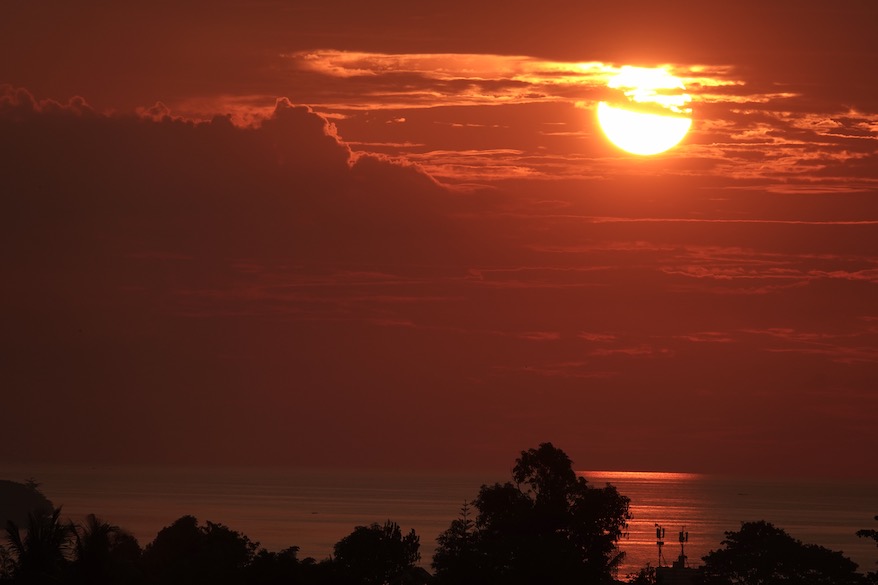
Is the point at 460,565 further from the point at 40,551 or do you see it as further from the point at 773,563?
the point at 773,563

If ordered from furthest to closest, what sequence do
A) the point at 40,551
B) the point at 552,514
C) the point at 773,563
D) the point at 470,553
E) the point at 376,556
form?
1. the point at 773,563
2. the point at 552,514
3. the point at 376,556
4. the point at 470,553
5. the point at 40,551

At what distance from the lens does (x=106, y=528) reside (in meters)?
42.4

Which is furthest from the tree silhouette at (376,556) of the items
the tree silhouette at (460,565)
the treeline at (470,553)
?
the tree silhouette at (460,565)

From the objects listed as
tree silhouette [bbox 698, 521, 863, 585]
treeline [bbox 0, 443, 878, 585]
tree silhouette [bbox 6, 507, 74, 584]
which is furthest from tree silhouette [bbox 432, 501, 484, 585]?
tree silhouette [bbox 698, 521, 863, 585]

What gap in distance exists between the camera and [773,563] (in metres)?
74.6

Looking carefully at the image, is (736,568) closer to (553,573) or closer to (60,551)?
(553,573)

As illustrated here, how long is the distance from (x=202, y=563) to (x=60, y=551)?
14495 mm

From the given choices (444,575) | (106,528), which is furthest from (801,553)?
(106,528)

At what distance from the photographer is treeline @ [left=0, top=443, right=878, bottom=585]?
42531 millimetres

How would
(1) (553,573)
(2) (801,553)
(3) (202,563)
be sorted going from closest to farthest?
(1) (553,573)
(3) (202,563)
(2) (801,553)

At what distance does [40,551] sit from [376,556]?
24887 millimetres

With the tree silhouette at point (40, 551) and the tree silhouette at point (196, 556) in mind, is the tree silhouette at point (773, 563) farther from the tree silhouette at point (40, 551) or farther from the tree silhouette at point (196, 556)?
the tree silhouette at point (40, 551)

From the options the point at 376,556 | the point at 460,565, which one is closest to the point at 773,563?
the point at 376,556

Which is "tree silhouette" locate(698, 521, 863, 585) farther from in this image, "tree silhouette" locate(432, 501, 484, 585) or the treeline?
"tree silhouette" locate(432, 501, 484, 585)
